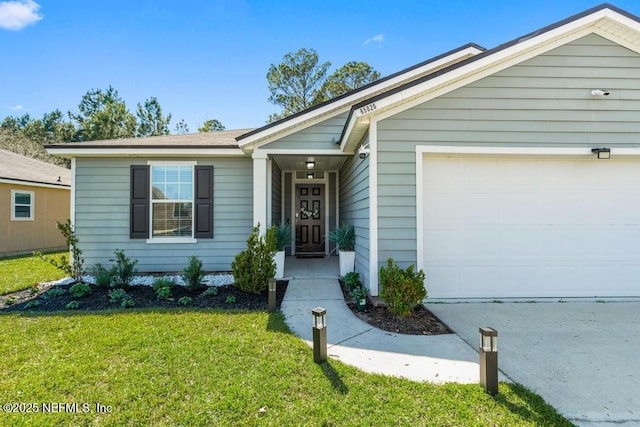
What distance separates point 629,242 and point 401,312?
4085 millimetres

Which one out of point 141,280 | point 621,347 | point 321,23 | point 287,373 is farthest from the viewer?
point 321,23

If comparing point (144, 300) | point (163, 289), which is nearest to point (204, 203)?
point (163, 289)

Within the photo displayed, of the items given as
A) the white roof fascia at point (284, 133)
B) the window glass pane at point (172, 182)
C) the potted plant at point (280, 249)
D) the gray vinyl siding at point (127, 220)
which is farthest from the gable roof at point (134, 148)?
the potted plant at point (280, 249)

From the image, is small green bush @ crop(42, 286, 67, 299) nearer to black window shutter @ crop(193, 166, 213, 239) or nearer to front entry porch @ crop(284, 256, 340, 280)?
black window shutter @ crop(193, 166, 213, 239)

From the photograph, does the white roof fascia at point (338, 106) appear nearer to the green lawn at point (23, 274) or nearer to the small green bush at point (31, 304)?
the small green bush at point (31, 304)

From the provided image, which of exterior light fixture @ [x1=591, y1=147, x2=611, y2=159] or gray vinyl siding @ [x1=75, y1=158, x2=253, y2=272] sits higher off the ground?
exterior light fixture @ [x1=591, y1=147, x2=611, y2=159]

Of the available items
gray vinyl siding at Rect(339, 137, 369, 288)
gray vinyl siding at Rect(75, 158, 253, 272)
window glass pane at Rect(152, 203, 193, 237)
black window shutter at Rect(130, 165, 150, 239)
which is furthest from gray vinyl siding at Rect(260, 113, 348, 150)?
black window shutter at Rect(130, 165, 150, 239)

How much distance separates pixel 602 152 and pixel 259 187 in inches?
225

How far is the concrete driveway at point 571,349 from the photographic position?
2295 mm

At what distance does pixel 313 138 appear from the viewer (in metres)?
6.32

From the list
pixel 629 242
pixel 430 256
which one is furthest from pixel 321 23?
pixel 629 242

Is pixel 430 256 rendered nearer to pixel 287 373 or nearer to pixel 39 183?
pixel 287 373

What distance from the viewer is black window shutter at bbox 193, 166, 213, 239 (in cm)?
684

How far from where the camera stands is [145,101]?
89.2ft
